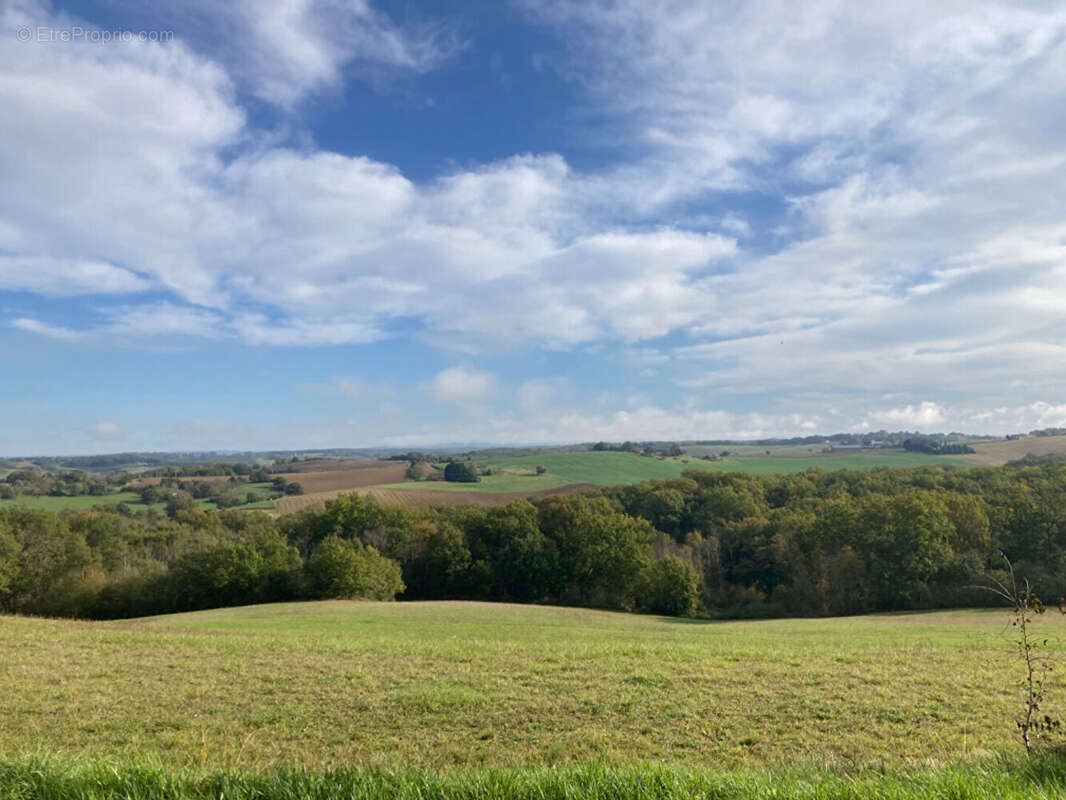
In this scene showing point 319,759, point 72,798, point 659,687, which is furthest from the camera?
point 659,687

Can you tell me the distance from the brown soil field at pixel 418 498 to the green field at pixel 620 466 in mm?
6147

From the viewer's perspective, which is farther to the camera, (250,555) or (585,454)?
(585,454)

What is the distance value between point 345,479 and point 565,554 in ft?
187

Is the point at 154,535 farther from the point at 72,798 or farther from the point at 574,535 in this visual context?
the point at 72,798

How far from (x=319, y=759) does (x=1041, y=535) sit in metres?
68.3

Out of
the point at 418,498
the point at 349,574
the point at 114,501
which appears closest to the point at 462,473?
the point at 418,498

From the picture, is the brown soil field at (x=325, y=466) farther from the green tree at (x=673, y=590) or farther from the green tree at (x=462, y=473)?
the green tree at (x=673, y=590)

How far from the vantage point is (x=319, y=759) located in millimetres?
7840

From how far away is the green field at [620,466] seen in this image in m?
104

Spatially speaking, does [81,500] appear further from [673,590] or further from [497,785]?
[497,785]

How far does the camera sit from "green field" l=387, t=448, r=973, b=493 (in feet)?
342

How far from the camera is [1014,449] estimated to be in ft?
374

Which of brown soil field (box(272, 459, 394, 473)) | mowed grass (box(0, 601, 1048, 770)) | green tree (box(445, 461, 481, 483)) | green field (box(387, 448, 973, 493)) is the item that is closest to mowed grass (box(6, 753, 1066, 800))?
mowed grass (box(0, 601, 1048, 770))

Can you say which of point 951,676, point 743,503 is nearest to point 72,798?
point 951,676
